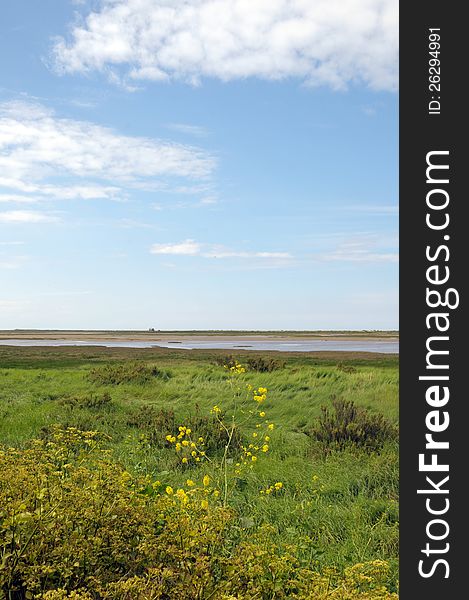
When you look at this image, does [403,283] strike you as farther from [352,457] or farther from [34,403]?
[34,403]

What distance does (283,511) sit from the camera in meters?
6.64

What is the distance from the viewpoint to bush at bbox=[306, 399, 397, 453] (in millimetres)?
10062

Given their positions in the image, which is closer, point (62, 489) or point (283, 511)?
point (62, 489)

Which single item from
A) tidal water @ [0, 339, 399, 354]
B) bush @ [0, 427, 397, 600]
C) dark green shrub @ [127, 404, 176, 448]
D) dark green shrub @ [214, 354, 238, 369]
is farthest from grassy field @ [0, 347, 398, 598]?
tidal water @ [0, 339, 399, 354]

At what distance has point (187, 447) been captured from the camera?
9.95 m

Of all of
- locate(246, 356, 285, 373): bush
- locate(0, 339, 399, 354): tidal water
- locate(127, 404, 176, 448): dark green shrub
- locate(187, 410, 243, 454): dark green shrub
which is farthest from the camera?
locate(0, 339, 399, 354): tidal water

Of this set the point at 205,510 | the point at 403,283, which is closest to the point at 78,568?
the point at 205,510

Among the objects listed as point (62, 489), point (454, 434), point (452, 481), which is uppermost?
point (454, 434)

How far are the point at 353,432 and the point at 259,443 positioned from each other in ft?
5.80

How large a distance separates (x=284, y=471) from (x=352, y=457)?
1513mm

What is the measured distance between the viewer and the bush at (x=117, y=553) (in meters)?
2.88

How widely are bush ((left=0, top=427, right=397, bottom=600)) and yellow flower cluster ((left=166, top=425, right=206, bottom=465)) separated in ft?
7.60

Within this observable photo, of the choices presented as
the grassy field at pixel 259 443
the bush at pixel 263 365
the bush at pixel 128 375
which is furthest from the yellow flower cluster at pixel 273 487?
the bush at pixel 263 365

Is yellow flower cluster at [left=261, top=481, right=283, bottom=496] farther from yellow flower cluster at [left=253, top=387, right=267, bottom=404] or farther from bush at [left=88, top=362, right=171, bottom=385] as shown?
bush at [left=88, top=362, right=171, bottom=385]
